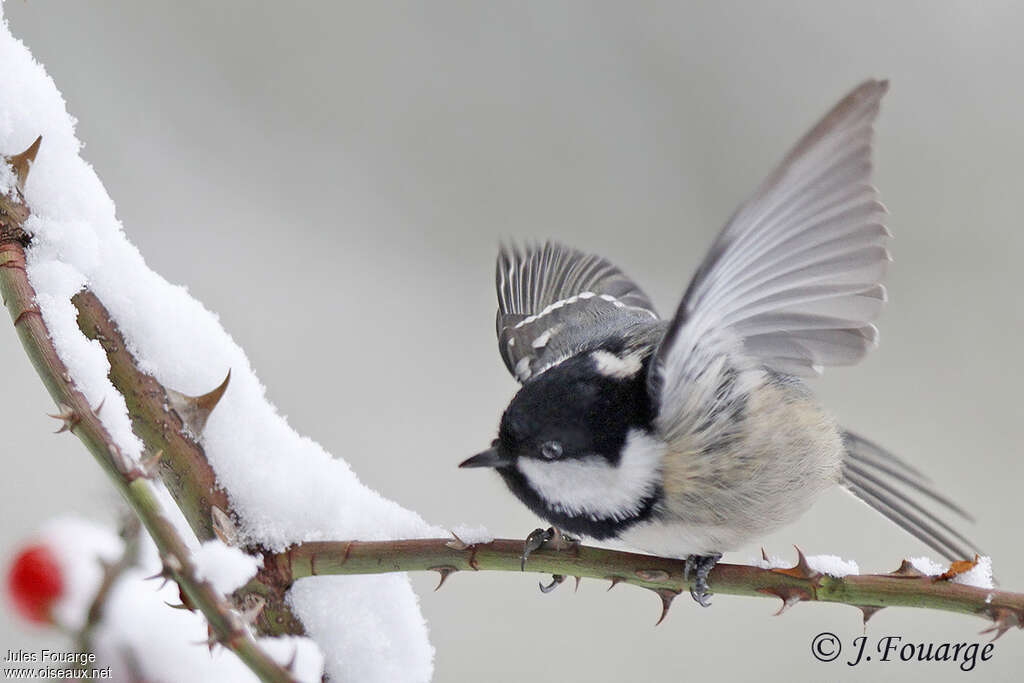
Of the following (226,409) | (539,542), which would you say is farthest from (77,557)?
(539,542)

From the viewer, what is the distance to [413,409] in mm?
2094

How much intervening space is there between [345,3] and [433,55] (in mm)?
230

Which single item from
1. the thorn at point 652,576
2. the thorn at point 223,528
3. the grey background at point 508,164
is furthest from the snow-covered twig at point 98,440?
the grey background at point 508,164

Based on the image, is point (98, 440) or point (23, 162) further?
point (23, 162)

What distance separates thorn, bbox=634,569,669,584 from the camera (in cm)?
67

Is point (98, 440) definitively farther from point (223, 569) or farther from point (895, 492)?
point (895, 492)

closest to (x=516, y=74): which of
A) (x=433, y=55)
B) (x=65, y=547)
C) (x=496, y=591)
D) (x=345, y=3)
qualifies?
(x=433, y=55)

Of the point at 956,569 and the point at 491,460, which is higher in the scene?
the point at 491,460

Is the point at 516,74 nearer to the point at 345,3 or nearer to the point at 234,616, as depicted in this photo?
the point at 345,3

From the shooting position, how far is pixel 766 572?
2.10ft

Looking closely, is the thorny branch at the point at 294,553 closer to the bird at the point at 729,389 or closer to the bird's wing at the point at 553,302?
the bird at the point at 729,389

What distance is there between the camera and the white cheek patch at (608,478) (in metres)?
0.78

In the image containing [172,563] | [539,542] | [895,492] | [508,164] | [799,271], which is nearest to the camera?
[172,563]

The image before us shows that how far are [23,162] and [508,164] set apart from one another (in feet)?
5.61
